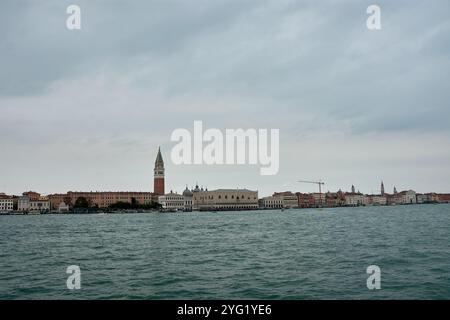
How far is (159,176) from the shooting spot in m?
122

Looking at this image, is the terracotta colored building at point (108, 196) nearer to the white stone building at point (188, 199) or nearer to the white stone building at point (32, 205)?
the white stone building at point (32, 205)

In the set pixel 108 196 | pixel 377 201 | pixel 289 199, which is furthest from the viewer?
pixel 377 201

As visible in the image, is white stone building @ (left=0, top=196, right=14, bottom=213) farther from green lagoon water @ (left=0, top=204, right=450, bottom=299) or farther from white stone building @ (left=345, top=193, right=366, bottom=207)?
white stone building @ (left=345, top=193, right=366, bottom=207)

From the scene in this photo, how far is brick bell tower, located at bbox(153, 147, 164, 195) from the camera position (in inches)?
4772

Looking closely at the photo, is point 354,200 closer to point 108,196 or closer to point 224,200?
point 224,200

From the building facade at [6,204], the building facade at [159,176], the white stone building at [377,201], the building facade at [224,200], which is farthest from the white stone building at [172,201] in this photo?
the white stone building at [377,201]

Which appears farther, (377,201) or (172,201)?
(377,201)

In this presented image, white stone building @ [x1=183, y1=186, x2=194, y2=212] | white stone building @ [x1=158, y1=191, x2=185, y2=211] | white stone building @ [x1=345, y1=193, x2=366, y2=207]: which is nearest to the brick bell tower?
white stone building @ [x1=158, y1=191, x2=185, y2=211]

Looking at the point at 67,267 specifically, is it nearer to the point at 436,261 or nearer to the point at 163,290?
the point at 163,290

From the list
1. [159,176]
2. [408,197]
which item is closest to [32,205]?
[159,176]

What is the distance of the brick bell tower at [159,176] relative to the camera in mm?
121206

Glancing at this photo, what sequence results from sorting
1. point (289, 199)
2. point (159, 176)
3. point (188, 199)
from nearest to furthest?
point (159, 176), point (188, 199), point (289, 199)
